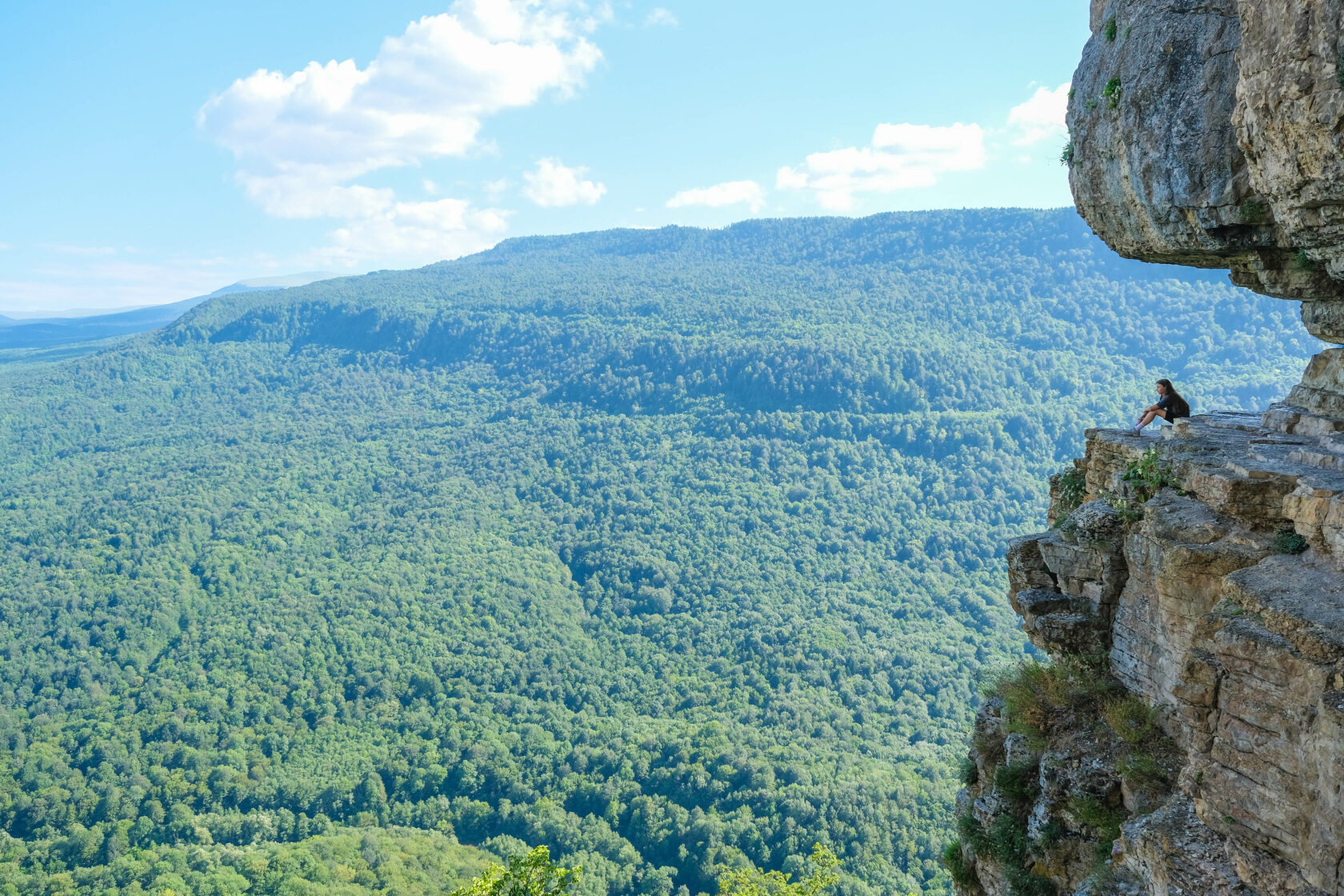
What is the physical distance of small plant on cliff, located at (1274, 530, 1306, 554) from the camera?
749 centimetres

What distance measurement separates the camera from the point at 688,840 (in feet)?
187

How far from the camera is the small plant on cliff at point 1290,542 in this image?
295 inches

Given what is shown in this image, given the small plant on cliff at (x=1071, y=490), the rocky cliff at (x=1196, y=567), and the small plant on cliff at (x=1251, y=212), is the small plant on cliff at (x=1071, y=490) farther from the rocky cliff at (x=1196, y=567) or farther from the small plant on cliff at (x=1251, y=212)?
the small plant on cliff at (x=1251, y=212)

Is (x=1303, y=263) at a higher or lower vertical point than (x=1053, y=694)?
higher

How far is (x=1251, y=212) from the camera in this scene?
859cm

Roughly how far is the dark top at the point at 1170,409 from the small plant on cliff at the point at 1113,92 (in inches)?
190

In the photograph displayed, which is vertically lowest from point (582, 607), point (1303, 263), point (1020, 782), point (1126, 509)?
point (582, 607)

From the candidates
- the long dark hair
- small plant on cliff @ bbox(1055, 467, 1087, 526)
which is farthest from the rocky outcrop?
small plant on cliff @ bbox(1055, 467, 1087, 526)

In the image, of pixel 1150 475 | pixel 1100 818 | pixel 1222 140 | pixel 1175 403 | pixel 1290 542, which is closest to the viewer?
pixel 1290 542

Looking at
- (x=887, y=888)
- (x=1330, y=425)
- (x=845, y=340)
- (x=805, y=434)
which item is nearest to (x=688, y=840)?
(x=887, y=888)

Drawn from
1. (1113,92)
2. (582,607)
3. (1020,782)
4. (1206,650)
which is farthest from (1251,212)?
(582,607)

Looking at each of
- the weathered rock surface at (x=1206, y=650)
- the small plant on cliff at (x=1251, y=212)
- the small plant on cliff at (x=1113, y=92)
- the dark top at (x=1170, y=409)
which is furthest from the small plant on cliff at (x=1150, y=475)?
the small plant on cliff at (x=1113, y=92)

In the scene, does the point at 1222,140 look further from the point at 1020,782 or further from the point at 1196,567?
the point at 1020,782

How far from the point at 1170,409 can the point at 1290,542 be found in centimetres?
539
